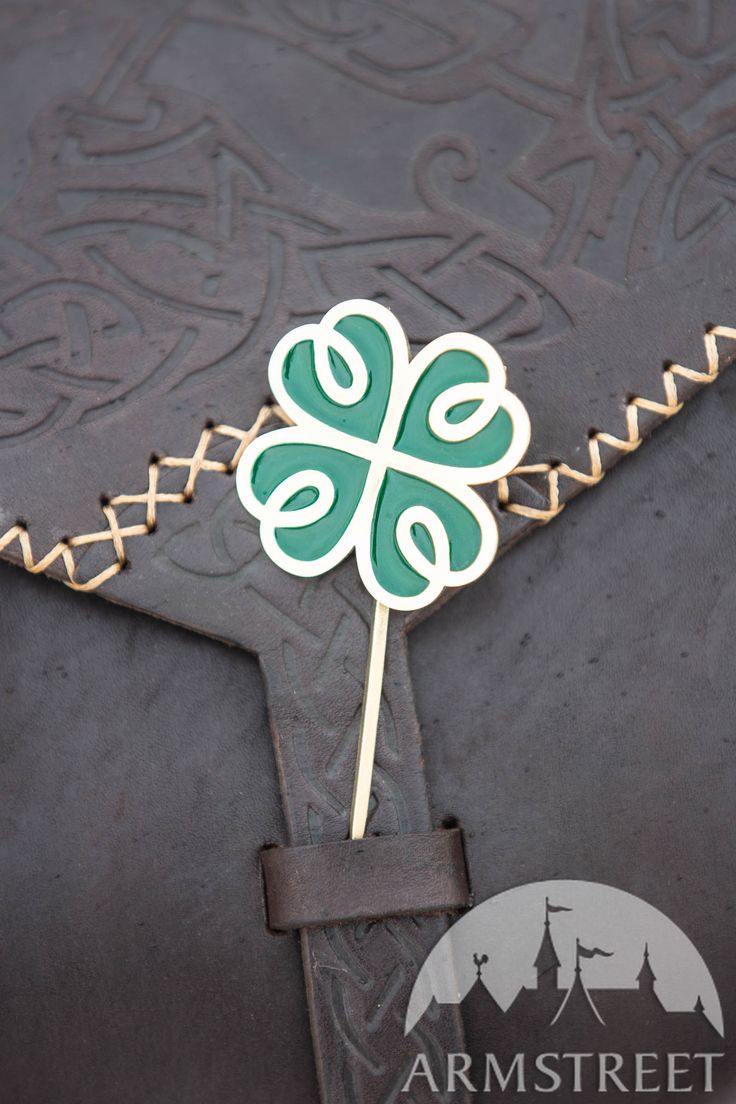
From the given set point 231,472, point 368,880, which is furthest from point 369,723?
point 231,472

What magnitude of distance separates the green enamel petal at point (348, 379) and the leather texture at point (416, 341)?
41 mm

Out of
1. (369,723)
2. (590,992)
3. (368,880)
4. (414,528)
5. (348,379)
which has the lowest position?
(590,992)

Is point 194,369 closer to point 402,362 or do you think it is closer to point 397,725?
point 402,362

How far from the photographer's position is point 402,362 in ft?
3.34

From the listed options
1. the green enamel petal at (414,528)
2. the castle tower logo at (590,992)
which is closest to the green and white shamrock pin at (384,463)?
the green enamel petal at (414,528)

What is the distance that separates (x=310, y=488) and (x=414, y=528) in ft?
0.34

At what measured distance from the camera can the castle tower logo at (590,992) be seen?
3.34 ft

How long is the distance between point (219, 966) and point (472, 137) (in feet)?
2.73

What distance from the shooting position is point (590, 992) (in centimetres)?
102

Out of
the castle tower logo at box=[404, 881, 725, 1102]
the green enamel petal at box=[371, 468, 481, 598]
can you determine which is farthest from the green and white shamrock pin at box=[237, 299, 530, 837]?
the castle tower logo at box=[404, 881, 725, 1102]

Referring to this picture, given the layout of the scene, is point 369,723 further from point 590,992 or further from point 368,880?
point 590,992

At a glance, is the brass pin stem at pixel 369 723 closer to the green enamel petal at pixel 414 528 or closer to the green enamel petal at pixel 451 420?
the green enamel petal at pixel 414 528

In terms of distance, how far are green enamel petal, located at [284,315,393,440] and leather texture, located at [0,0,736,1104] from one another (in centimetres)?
4

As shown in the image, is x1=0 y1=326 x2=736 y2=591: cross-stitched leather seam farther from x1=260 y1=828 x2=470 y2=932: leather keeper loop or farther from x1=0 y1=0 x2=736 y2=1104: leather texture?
x1=260 y1=828 x2=470 y2=932: leather keeper loop
